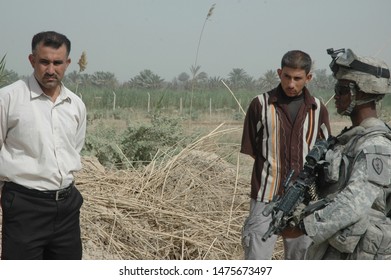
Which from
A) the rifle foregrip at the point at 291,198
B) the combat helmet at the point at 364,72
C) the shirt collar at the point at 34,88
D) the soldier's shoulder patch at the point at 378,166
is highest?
the combat helmet at the point at 364,72

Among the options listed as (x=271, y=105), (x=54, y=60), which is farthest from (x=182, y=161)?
(x=54, y=60)

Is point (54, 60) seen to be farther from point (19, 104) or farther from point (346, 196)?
point (346, 196)

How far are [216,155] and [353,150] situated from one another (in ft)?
12.1

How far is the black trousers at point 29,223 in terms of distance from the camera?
9.80 ft

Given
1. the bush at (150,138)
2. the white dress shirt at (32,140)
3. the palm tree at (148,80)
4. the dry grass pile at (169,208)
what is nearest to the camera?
the white dress shirt at (32,140)

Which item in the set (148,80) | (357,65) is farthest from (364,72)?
(148,80)

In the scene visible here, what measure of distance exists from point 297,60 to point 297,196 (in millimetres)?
1456

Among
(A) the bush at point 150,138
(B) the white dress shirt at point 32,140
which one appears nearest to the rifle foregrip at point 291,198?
(B) the white dress shirt at point 32,140

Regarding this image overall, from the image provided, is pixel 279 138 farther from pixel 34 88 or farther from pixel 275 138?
pixel 34 88

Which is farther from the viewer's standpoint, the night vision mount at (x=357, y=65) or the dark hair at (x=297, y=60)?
the dark hair at (x=297, y=60)

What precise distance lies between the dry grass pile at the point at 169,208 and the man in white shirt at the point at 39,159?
5.02ft

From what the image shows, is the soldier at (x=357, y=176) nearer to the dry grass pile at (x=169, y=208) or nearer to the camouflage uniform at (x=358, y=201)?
the camouflage uniform at (x=358, y=201)

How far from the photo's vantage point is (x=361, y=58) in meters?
2.59

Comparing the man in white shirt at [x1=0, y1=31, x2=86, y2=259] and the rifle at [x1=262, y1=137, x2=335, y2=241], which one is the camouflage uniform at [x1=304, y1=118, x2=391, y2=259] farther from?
the man in white shirt at [x1=0, y1=31, x2=86, y2=259]
